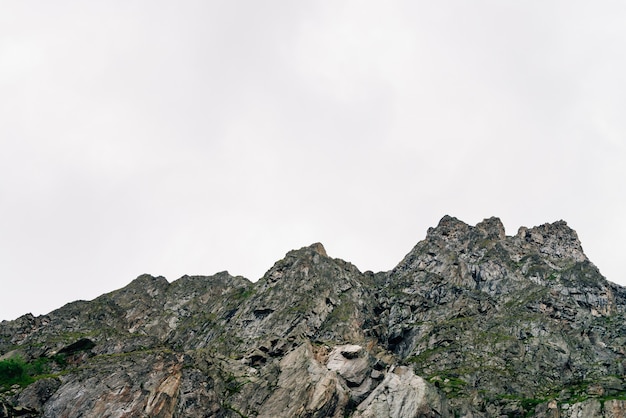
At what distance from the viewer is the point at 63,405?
327 ft

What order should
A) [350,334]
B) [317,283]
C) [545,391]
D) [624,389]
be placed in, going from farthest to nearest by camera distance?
[317,283]
[350,334]
[545,391]
[624,389]

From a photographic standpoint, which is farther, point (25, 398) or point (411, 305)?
point (411, 305)

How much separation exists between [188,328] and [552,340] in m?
121

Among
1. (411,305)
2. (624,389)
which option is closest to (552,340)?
(624,389)

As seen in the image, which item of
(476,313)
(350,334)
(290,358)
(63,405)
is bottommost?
(63,405)

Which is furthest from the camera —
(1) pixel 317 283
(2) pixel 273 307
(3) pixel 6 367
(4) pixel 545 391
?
(1) pixel 317 283

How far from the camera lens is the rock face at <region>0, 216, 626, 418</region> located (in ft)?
345

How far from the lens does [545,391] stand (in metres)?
136

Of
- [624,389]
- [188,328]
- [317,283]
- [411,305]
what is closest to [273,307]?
[317,283]

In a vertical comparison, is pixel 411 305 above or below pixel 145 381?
above

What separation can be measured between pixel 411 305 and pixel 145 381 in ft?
365

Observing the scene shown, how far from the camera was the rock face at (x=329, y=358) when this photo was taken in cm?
10519

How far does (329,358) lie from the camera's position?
126188 mm

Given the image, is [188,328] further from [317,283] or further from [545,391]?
[545,391]
